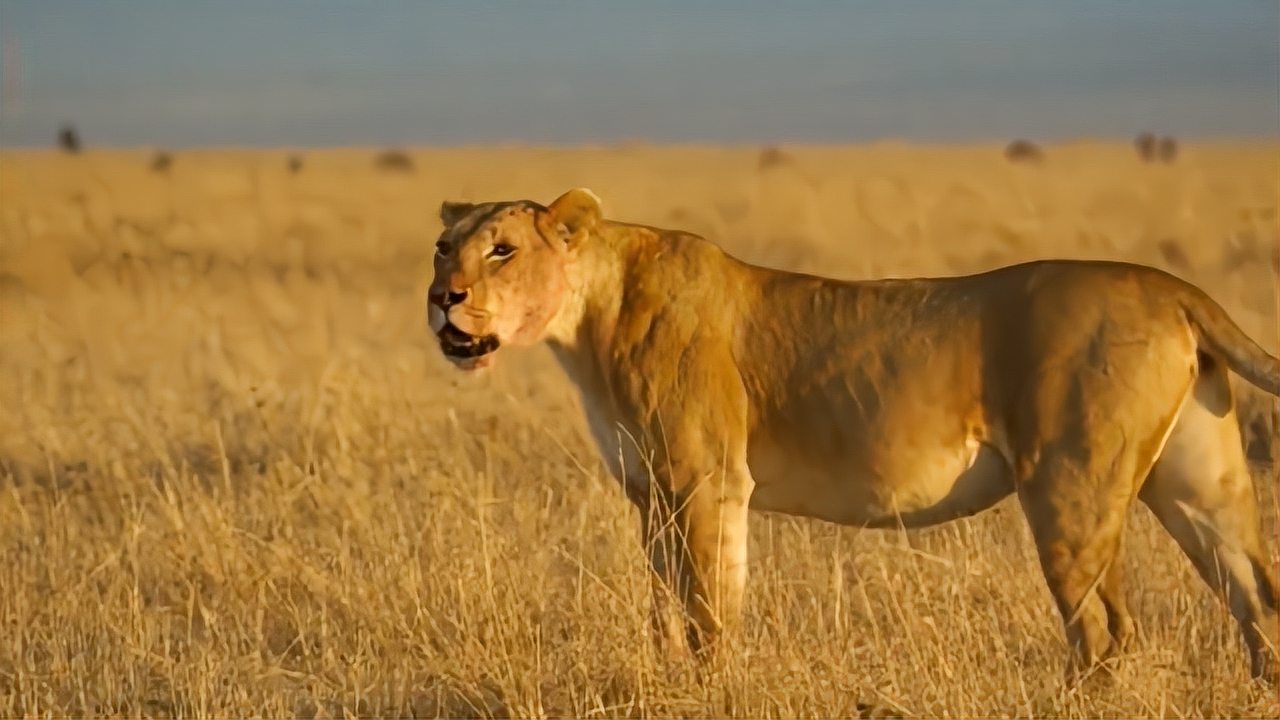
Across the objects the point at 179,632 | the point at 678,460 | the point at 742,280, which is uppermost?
the point at 742,280

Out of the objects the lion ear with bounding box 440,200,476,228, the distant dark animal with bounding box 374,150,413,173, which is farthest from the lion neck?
the distant dark animal with bounding box 374,150,413,173

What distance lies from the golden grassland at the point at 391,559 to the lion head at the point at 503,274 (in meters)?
0.72

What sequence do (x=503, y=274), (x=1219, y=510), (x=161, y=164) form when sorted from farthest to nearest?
(x=161, y=164), (x=503, y=274), (x=1219, y=510)

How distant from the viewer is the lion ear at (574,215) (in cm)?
642

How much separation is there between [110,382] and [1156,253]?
515 inches

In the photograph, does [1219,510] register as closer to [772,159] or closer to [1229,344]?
[1229,344]

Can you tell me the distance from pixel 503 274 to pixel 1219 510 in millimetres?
2365

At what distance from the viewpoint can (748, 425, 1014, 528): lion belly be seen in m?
5.98

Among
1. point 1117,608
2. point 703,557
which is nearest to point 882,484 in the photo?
point 703,557

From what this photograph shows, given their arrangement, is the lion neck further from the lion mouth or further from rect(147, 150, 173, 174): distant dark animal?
rect(147, 150, 173, 174): distant dark animal

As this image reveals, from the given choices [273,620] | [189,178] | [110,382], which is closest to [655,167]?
[189,178]

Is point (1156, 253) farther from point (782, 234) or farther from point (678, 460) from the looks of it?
point (678, 460)

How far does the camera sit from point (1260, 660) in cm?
607

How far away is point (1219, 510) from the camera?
604 cm
